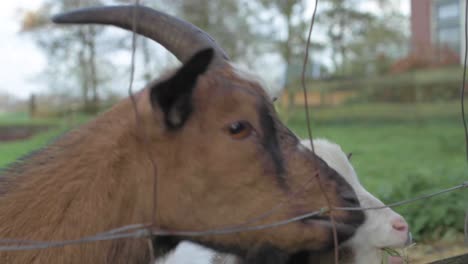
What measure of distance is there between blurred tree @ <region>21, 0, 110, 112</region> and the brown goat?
70.7ft

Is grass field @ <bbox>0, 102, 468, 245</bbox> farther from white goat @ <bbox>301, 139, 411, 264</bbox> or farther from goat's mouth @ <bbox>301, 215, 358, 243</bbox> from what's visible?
white goat @ <bbox>301, 139, 411, 264</bbox>

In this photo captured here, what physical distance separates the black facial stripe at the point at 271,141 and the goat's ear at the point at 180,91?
0.35m

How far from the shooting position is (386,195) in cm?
710

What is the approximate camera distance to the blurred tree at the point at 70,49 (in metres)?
24.5

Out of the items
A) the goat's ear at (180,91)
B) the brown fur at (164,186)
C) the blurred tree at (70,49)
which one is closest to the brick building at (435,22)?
the blurred tree at (70,49)

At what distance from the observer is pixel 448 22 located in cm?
3469

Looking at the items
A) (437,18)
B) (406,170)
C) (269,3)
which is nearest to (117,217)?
(406,170)

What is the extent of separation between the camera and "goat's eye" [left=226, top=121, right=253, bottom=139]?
253cm

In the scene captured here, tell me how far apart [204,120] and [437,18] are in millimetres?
36134

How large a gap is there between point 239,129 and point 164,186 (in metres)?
0.42

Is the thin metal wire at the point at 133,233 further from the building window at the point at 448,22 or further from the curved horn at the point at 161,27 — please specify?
the building window at the point at 448,22

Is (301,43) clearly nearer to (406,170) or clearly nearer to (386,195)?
(406,170)

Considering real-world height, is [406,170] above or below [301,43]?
below

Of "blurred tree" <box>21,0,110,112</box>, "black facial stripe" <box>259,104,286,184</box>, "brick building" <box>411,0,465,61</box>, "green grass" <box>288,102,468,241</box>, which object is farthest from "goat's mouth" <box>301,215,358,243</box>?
"brick building" <box>411,0,465,61</box>
